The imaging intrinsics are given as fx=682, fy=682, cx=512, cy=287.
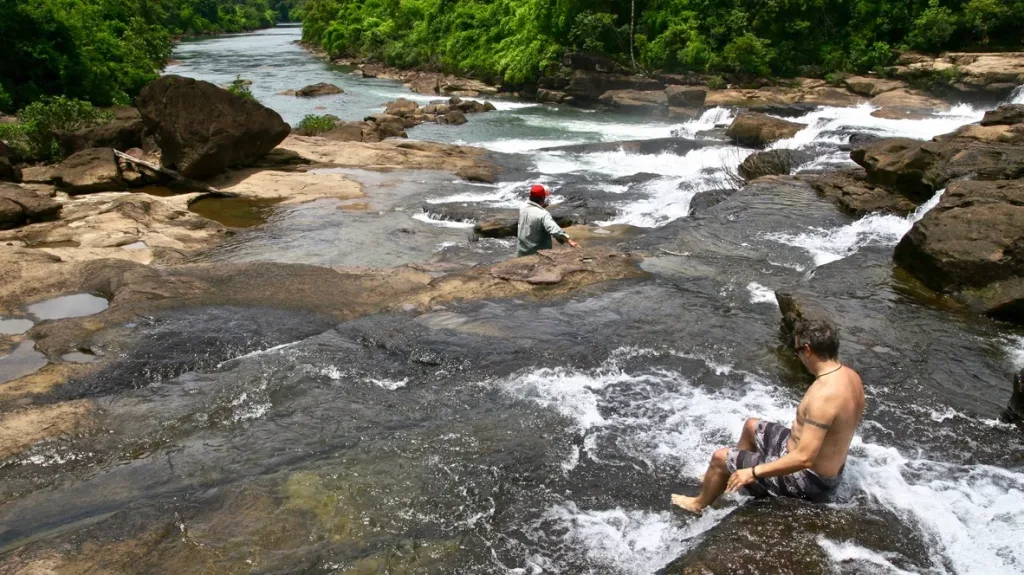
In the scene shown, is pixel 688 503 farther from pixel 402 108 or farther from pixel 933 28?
pixel 933 28

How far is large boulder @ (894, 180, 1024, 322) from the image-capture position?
314 inches

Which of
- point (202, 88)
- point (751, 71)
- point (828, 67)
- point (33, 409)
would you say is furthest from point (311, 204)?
point (828, 67)

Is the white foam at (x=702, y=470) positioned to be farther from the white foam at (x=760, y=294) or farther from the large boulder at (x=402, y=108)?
the large boulder at (x=402, y=108)

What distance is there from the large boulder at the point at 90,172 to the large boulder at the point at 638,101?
2310cm

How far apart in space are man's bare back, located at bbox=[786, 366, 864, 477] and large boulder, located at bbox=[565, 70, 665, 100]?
3149 centimetres

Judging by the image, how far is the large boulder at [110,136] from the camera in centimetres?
1591

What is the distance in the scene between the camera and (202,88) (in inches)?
619

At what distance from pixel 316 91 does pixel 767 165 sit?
27.5m

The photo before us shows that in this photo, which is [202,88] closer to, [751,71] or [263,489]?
[263,489]

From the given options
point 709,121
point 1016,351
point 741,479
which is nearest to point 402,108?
point 709,121

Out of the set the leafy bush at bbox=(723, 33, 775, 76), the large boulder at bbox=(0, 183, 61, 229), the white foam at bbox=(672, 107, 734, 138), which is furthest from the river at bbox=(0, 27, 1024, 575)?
the leafy bush at bbox=(723, 33, 775, 76)

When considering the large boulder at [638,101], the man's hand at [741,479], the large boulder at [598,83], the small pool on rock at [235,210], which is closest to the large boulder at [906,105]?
the large boulder at [638,101]

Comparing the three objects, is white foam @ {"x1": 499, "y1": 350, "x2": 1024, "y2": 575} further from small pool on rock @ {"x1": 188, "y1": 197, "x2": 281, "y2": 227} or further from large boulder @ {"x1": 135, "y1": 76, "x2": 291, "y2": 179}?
large boulder @ {"x1": 135, "y1": 76, "x2": 291, "y2": 179}

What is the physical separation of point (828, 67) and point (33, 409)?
34664 millimetres
